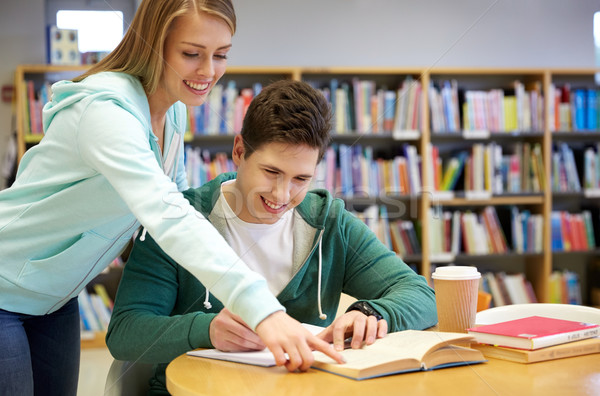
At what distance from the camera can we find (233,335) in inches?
41.5

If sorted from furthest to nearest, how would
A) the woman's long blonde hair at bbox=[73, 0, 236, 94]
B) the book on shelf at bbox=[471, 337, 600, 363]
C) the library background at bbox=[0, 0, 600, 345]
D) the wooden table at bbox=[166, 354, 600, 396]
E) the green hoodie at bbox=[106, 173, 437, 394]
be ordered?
the library background at bbox=[0, 0, 600, 345] < the woman's long blonde hair at bbox=[73, 0, 236, 94] < the green hoodie at bbox=[106, 173, 437, 394] < the book on shelf at bbox=[471, 337, 600, 363] < the wooden table at bbox=[166, 354, 600, 396]

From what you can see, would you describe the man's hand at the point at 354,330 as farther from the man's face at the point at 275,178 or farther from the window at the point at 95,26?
the window at the point at 95,26

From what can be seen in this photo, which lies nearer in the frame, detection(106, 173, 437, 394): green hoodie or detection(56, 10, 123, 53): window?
detection(106, 173, 437, 394): green hoodie

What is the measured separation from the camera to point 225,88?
437 centimetres

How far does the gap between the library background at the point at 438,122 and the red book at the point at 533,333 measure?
3.06 m

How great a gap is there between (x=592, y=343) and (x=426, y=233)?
129 inches

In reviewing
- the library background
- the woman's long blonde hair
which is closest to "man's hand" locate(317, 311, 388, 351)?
the woman's long blonde hair

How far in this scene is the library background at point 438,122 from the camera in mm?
4238

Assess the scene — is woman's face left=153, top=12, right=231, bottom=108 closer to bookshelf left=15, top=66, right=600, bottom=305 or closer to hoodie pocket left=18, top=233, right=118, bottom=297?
hoodie pocket left=18, top=233, right=118, bottom=297

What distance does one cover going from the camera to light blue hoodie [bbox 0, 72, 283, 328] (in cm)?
94

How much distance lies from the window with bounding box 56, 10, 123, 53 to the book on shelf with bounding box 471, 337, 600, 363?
→ 3880 mm

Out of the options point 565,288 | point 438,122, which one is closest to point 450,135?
point 438,122

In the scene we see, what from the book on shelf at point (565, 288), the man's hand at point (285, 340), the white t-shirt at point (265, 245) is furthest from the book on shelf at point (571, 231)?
the man's hand at point (285, 340)

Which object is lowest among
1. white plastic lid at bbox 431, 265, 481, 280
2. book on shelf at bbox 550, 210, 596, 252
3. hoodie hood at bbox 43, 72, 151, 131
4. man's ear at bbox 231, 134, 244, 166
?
book on shelf at bbox 550, 210, 596, 252
